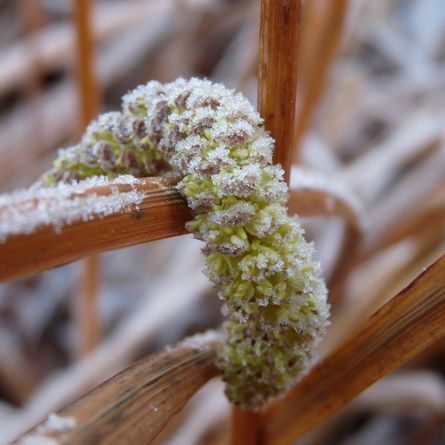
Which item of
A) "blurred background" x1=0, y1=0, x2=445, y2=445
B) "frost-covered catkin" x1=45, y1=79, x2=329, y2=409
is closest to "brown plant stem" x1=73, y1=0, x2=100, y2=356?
"blurred background" x1=0, y1=0, x2=445, y2=445

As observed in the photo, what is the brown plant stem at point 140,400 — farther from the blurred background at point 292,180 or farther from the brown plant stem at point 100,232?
the blurred background at point 292,180

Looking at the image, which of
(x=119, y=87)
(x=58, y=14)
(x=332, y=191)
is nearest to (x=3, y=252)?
(x=332, y=191)

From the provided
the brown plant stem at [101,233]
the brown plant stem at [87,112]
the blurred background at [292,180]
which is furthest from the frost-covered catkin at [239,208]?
the brown plant stem at [87,112]

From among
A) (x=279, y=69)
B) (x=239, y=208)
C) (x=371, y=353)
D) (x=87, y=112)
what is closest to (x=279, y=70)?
(x=279, y=69)

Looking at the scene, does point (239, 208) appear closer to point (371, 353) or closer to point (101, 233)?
point (101, 233)

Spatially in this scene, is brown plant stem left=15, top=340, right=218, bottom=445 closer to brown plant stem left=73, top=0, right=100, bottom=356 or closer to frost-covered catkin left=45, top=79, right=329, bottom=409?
frost-covered catkin left=45, top=79, right=329, bottom=409
